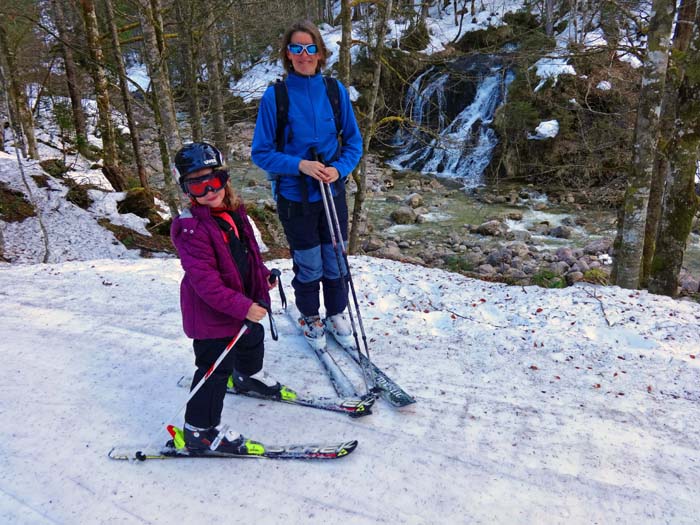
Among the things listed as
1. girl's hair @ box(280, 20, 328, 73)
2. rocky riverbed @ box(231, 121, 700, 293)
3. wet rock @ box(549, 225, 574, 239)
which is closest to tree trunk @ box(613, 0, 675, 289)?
rocky riverbed @ box(231, 121, 700, 293)

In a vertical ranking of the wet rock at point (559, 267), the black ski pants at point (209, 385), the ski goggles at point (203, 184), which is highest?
the ski goggles at point (203, 184)

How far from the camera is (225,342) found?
9.82 ft

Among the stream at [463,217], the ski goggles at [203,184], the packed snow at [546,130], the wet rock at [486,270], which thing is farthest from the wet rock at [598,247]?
the ski goggles at [203,184]

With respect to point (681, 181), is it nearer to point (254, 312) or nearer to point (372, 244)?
point (254, 312)

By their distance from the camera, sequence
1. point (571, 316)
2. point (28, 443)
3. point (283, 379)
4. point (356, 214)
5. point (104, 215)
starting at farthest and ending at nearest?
point (104, 215)
point (356, 214)
point (571, 316)
point (283, 379)
point (28, 443)

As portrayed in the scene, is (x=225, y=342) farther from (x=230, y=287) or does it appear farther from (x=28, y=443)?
(x=28, y=443)

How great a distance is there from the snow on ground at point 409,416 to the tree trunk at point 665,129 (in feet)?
10.0

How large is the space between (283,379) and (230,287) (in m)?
1.29

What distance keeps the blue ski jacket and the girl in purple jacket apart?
0.63m

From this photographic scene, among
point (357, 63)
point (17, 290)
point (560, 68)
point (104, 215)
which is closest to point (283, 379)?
point (17, 290)

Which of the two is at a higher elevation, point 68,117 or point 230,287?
point 68,117

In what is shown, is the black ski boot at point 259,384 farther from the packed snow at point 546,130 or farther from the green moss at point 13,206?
the packed snow at point 546,130

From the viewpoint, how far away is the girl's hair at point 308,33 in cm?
338

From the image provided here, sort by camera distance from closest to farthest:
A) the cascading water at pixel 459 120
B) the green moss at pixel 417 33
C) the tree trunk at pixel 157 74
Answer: the tree trunk at pixel 157 74, the green moss at pixel 417 33, the cascading water at pixel 459 120
